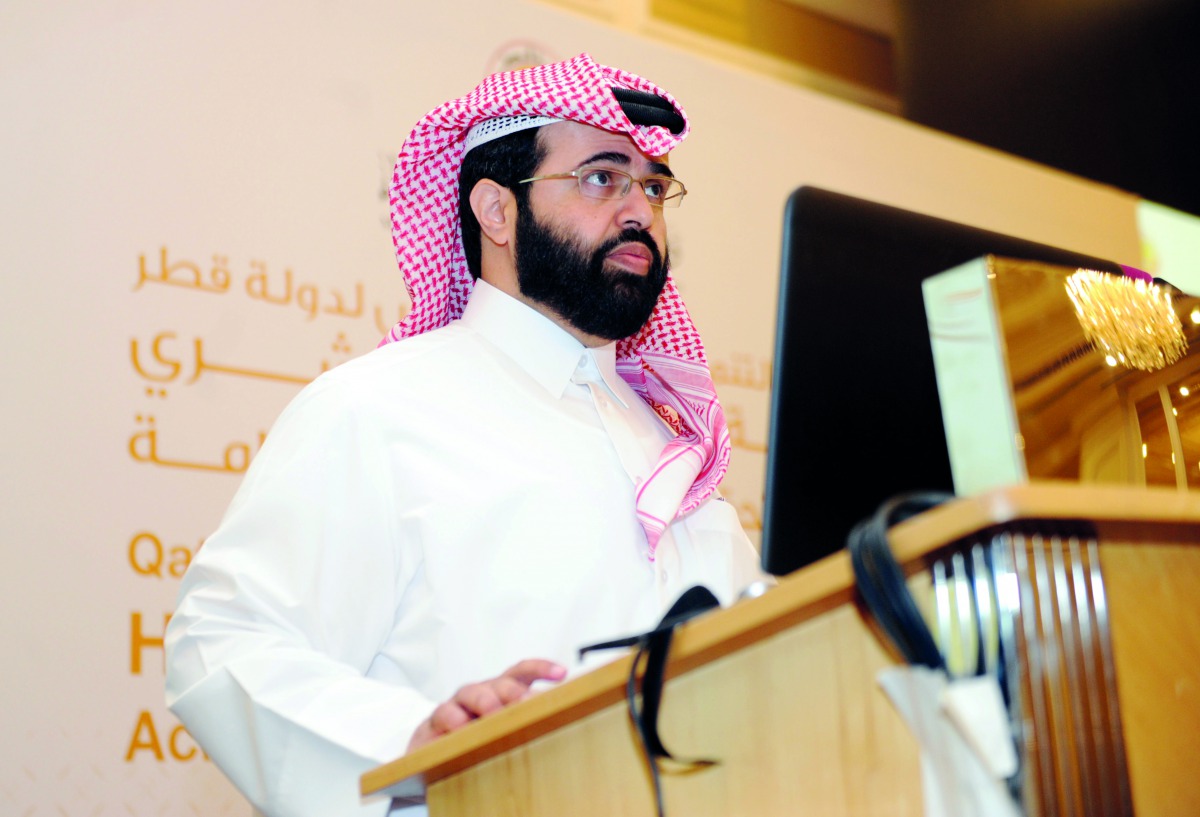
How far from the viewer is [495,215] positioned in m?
2.18

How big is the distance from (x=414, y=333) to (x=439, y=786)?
3.41ft

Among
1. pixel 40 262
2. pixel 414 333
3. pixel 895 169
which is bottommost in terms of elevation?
pixel 414 333

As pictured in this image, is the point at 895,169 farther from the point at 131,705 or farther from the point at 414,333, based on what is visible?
the point at 131,705

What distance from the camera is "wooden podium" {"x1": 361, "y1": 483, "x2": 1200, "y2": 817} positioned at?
2.52ft

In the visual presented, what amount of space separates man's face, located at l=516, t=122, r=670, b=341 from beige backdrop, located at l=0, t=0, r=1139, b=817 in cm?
63

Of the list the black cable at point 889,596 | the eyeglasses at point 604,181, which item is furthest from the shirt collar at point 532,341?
the black cable at point 889,596

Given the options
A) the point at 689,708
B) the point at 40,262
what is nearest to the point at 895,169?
the point at 40,262

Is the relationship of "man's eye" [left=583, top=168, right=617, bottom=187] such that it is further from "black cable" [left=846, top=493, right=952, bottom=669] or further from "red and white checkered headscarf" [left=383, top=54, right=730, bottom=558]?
"black cable" [left=846, top=493, right=952, bottom=669]

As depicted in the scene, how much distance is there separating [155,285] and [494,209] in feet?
2.17

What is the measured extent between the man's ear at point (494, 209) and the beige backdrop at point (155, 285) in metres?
0.50

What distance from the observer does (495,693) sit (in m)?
A: 1.10

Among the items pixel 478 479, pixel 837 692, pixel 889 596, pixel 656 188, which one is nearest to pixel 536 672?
pixel 837 692

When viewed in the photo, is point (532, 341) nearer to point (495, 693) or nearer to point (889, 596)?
point (495, 693)

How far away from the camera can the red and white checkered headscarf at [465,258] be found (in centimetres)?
199
